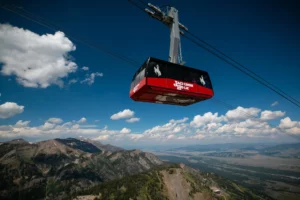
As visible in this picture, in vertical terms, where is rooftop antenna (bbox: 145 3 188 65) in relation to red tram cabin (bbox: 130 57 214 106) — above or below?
above

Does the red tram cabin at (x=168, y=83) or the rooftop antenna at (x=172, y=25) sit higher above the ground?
the rooftop antenna at (x=172, y=25)

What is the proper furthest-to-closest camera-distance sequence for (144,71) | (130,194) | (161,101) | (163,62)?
(130,194)
(161,101)
(163,62)
(144,71)

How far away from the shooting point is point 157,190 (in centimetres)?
19788

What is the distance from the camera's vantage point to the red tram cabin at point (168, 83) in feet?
47.8

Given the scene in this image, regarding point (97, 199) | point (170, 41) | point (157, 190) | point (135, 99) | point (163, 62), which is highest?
point (170, 41)

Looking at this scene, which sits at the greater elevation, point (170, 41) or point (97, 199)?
point (170, 41)

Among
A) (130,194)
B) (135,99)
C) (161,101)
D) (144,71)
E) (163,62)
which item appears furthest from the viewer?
(130,194)

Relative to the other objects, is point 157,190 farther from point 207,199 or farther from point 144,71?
point 144,71

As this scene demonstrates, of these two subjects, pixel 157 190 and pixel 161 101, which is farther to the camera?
pixel 157 190

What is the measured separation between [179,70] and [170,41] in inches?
141

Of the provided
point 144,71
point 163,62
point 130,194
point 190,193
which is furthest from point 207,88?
point 190,193

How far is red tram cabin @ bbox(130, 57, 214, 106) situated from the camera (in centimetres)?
1456

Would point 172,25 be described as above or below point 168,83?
above

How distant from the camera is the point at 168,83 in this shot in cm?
1509
